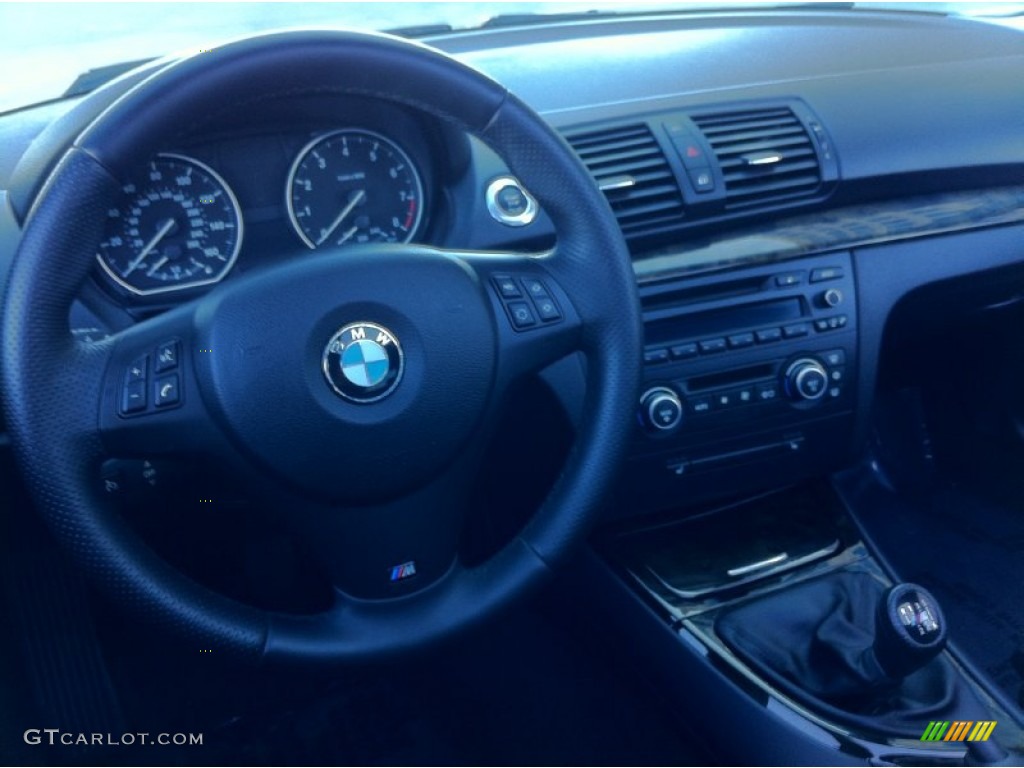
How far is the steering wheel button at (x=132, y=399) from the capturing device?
1.11 m

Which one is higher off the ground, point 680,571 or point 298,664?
point 298,664

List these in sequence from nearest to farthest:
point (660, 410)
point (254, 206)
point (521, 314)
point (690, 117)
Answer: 1. point (521, 314)
2. point (254, 206)
3. point (660, 410)
4. point (690, 117)

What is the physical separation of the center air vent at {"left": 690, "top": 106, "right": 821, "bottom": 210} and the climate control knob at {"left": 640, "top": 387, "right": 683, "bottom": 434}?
0.33 metres

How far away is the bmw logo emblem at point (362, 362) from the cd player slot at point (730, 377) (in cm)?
61

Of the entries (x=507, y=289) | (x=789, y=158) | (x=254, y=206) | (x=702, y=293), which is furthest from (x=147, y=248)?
(x=789, y=158)

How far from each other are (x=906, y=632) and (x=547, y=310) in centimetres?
63

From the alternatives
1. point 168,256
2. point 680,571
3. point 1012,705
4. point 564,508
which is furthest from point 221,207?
point 1012,705

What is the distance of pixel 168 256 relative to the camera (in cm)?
131

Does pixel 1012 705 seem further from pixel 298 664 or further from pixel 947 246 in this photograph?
pixel 298 664

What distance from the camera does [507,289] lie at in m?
1.26

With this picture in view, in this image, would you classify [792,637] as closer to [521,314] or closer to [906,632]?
[906,632]

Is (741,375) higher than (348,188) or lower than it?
lower

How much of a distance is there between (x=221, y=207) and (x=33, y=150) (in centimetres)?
23

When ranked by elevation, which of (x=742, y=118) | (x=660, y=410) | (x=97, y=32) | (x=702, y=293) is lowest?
(x=660, y=410)
